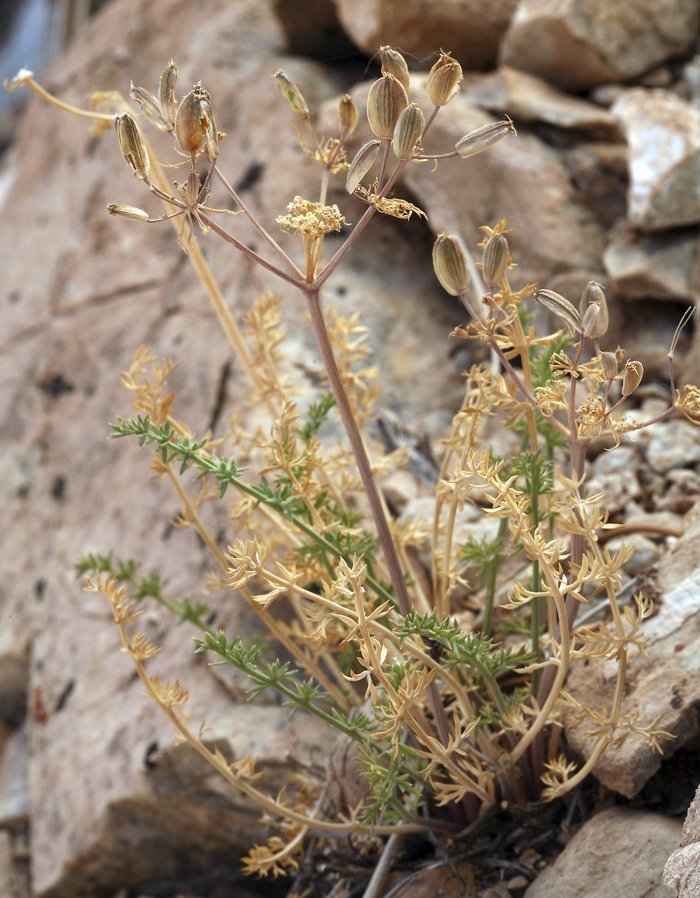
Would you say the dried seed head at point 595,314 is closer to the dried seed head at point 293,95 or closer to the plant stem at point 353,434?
the plant stem at point 353,434

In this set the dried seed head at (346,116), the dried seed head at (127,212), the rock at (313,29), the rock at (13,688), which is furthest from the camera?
the rock at (313,29)

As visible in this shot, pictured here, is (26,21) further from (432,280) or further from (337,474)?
(337,474)

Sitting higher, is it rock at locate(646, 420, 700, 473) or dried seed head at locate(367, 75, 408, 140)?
dried seed head at locate(367, 75, 408, 140)

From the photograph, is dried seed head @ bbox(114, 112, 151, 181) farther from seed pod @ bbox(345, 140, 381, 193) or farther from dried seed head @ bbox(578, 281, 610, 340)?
dried seed head @ bbox(578, 281, 610, 340)

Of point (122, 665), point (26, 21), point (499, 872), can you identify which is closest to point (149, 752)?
point (122, 665)

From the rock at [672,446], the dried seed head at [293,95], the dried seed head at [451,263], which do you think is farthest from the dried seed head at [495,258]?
the rock at [672,446]

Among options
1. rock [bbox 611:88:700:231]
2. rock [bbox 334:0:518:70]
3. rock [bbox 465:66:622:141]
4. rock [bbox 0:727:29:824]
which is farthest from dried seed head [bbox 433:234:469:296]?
rock [bbox 0:727:29:824]

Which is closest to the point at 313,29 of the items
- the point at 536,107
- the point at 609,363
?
the point at 536,107
